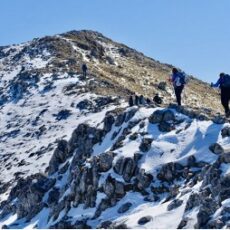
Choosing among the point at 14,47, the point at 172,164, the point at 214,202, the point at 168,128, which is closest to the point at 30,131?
the point at 168,128

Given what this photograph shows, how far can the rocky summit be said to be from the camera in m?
24.9

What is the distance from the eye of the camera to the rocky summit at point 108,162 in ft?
81.8

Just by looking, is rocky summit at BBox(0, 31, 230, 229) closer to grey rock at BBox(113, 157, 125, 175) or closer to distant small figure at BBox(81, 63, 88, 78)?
grey rock at BBox(113, 157, 125, 175)

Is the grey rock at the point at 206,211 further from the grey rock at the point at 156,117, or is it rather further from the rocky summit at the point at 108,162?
the grey rock at the point at 156,117

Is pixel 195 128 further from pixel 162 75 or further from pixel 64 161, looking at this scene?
pixel 162 75

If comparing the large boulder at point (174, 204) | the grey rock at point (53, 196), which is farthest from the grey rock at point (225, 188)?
the grey rock at point (53, 196)

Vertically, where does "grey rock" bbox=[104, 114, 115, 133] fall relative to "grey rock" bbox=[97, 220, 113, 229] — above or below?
above

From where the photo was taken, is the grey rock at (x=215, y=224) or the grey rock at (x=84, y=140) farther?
the grey rock at (x=84, y=140)

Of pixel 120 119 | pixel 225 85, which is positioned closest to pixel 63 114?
pixel 120 119

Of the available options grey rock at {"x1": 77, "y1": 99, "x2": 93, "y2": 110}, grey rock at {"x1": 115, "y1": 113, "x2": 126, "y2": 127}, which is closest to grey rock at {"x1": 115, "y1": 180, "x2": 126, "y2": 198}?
grey rock at {"x1": 115, "y1": 113, "x2": 126, "y2": 127}

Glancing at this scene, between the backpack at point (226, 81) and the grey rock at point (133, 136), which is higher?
the backpack at point (226, 81)

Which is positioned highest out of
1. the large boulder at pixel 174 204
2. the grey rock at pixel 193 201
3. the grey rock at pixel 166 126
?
the grey rock at pixel 166 126

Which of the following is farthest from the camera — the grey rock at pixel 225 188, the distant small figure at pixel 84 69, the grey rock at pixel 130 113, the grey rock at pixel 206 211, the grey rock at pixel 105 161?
the distant small figure at pixel 84 69

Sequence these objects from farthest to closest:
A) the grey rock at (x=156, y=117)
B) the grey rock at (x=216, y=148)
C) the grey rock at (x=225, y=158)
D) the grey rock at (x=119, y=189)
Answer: the grey rock at (x=156, y=117) < the grey rock at (x=119, y=189) < the grey rock at (x=216, y=148) < the grey rock at (x=225, y=158)
